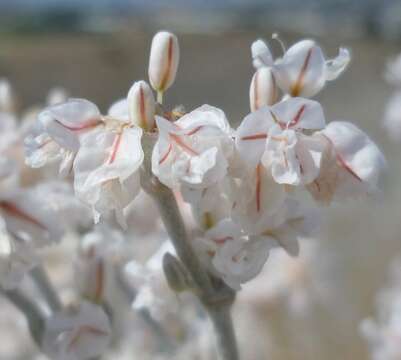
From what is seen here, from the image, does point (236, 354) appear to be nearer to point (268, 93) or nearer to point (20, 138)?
point (268, 93)

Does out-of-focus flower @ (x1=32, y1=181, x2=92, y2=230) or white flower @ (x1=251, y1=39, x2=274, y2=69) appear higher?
white flower @ (x1=251, y1=39, x2=274, y2=69)

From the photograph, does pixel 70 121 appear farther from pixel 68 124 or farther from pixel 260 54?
pixel 260 54

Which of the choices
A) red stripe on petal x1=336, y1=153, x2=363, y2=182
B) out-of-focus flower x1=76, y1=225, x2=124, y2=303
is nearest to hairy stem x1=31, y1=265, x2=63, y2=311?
out-of-focus flower x1=76, y1=225, x2=124, y2=303

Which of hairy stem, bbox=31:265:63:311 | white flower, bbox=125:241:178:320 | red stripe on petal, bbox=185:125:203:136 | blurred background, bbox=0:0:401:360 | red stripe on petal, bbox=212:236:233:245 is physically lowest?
blurred background, bbox=0:0:401:360

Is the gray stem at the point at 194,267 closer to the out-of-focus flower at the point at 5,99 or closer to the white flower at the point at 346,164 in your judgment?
the white flower at the point at 346,164

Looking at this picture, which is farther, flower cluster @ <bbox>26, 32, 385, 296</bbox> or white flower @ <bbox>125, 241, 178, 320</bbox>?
white flower @ <bbox>125, 241, 178, 320</bbox>

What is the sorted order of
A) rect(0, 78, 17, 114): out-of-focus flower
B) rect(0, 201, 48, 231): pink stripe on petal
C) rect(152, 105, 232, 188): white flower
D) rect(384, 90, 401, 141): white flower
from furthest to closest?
rect(384, 90, 401, 141): white flower < rect(0, 78, 17, 114): out-of-focus flower < rect(0, 201, 48, 231): pink stripe on petal < rect(152, 105, 232, 188): white flower

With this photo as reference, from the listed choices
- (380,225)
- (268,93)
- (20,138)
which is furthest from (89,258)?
(380,225)

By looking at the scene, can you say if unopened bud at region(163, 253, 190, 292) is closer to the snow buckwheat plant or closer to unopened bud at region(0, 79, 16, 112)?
the snow buckwheat plant
